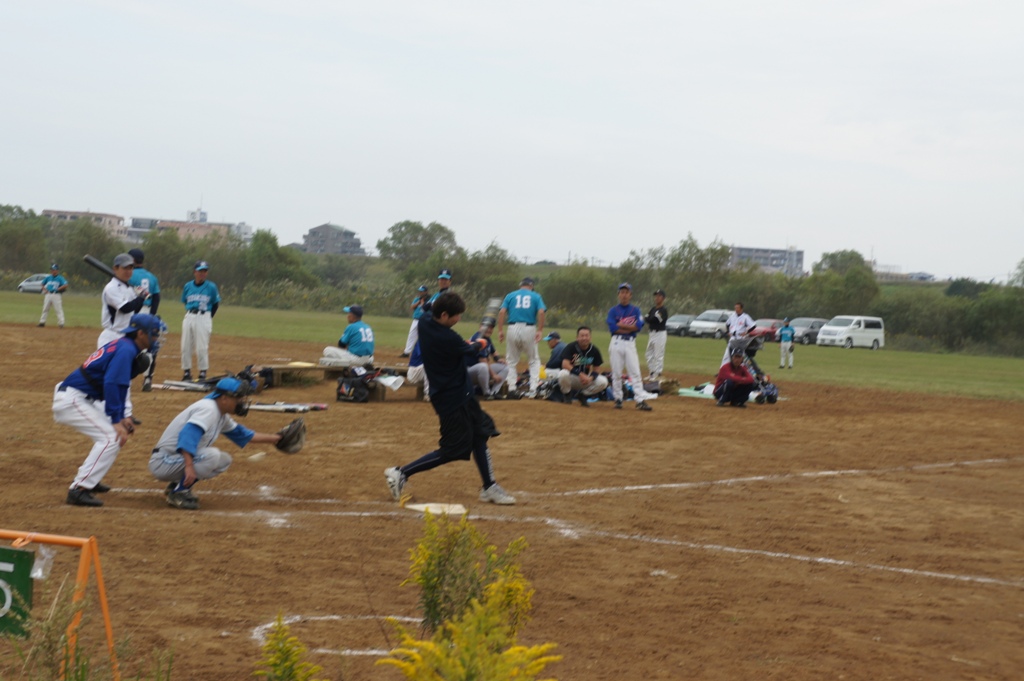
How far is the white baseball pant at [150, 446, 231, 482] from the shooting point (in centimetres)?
843

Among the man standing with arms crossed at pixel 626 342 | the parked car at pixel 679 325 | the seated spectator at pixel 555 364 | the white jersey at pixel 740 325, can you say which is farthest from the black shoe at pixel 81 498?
the parked car at pixel 679 325

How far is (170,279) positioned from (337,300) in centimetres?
1962

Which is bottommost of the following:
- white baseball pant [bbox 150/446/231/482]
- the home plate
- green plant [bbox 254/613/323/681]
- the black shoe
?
the home plate

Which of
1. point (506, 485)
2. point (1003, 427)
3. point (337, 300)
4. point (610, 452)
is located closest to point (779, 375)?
point (1003, 427)

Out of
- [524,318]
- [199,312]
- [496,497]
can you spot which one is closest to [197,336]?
[199,312]

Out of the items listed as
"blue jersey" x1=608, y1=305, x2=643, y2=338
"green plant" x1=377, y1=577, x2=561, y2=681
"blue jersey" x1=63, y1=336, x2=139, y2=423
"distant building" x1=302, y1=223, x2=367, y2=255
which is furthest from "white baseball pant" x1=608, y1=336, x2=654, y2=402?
"distant building" x1=302, y1=223, x2=367, y2=255

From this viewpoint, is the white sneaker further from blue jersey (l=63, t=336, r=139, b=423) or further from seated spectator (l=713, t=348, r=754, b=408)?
seated spectator (l=713, t=348, r=754, b=408)

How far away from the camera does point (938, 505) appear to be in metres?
10.1

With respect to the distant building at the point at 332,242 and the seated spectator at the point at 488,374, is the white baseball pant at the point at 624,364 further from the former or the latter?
the distant building at the point at 332,242

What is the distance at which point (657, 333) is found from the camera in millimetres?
21797

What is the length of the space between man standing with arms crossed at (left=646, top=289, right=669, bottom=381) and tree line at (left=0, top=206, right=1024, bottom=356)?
38.1 m

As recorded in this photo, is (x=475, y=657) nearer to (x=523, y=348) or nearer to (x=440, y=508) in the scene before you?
(x=440, y=508)

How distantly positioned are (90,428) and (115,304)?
5.13 meters

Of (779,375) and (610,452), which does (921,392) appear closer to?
(779,375)
